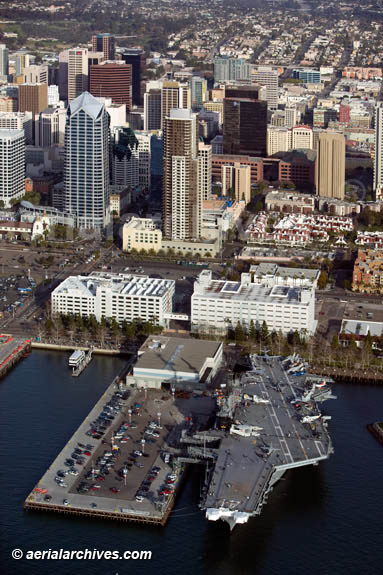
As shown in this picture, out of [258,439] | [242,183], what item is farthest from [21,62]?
[258,439]

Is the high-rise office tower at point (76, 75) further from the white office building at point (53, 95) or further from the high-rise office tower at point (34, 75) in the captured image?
the high-rise office tower at point (34, 75)

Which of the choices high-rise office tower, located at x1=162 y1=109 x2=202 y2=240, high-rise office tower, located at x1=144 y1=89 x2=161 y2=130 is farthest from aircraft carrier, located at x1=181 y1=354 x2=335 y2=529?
high-rise office tower, located at x1=144 y1=89 x2=161 y2=130

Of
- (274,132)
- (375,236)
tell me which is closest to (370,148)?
(274,132)

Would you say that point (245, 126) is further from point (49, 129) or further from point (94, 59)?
point (94, 59)

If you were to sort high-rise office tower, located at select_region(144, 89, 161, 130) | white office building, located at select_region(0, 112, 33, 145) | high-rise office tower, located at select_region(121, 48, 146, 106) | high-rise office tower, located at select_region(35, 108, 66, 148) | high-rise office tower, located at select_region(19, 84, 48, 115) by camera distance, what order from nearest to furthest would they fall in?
white office building, located at select_region(0, 112, 33, 145)
high-rise office tower, located at select_region(35, 108, 66, 148)
high-rise office tower, located at select_region(19, 84, 48, 115)
high-rise office tower, located at select_region(144, 89, 161, 130)
high-rise office tower, located at select_region(121, 48, 146, 106)

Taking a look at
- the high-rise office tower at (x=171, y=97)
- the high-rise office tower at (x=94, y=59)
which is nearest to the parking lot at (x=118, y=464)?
the high-rise office tower at (x=171, y=97)

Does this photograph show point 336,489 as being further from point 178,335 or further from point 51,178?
point 51,178

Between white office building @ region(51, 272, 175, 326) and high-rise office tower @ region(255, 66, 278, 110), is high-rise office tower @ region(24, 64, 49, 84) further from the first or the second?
white office building @ region(51, 272, 175, 326)

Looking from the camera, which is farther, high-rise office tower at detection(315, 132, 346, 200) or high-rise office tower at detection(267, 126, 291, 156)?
high-rise office tower at detection(267, 126, 291, 156)
